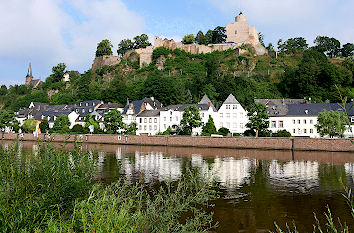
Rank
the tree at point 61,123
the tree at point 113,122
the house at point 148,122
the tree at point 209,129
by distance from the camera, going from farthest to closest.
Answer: the tree at point 61,123 → the house at point 148,122 → the tree at point 113,122 → the tree at point 209,129

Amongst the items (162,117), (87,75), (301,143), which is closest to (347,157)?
(301,143)

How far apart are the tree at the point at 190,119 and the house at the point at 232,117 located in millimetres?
5493

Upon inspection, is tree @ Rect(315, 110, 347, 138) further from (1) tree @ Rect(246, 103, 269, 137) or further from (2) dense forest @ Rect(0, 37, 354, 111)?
(2) dense forest @ Rect(0, 37, 354, 111)

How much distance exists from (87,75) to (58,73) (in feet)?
57.5

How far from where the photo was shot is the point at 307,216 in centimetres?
1584

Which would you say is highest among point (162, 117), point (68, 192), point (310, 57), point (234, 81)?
point (310, 57)

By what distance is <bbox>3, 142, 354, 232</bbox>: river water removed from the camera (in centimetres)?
1521

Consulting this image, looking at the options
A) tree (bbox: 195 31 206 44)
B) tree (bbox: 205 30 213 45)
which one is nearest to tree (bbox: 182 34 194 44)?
tree (bbox: 195 31 206 44)

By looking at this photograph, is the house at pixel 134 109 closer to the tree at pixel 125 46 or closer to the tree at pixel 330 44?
the tree at pixel 125 46

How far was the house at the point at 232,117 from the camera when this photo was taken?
6122cm

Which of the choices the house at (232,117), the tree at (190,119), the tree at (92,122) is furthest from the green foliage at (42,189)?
the tree at (92,122)

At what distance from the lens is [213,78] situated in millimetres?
81812

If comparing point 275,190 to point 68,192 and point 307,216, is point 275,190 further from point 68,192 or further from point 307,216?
point 68,192

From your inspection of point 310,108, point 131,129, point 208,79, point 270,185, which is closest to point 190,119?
point 131,129
